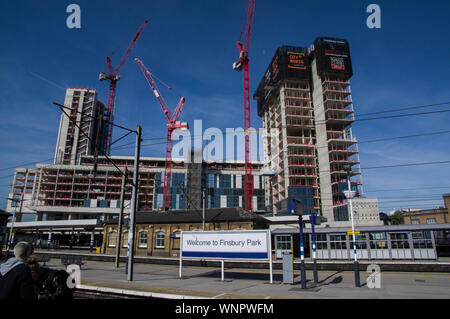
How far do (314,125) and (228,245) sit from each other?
75.0m

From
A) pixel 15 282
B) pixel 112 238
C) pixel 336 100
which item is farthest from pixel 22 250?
pixel 336 100

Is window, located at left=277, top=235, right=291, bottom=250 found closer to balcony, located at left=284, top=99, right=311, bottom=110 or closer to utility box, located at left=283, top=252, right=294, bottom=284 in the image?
utility box, located at left=283, top=252, right=294, bottom=284

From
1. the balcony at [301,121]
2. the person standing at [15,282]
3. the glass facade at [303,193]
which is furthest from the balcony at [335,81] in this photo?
the person standing at [15,282]

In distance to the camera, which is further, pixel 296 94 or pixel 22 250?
pixel 296 94

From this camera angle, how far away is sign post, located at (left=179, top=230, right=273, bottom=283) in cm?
1452

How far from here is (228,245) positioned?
50.5ft

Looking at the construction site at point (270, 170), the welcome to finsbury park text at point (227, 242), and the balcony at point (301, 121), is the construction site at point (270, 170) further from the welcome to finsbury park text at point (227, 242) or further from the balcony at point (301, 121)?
the welcome to finsbury park text at point (227, 242)

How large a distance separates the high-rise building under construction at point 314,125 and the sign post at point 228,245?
190ft

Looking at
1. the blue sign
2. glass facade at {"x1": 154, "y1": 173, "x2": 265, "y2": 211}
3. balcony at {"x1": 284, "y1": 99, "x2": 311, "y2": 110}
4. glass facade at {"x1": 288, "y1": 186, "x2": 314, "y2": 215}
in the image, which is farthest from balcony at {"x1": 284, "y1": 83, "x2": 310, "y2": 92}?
the blue sign

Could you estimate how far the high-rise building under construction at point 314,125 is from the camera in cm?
7519

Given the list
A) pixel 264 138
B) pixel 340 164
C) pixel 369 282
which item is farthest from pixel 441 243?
pixel 264 138

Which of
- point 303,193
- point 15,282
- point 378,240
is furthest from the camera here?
point 303,193

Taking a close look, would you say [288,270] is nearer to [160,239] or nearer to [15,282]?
[15,282]

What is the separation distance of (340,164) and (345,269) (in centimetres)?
6008
